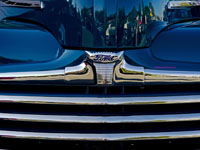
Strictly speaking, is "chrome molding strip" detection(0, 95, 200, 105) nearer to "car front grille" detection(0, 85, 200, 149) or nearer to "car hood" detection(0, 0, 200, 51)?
"car front grille" detection(0, 85, 200, 149)

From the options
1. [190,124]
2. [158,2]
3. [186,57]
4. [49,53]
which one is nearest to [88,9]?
[49,53]

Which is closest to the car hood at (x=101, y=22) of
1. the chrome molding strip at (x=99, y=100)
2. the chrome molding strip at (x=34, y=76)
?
the chrome molding strip at (x=34, y=76)

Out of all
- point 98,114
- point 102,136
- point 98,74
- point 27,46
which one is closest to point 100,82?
point 98,74

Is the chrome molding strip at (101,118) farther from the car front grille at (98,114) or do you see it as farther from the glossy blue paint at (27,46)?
the glossy blue paint at (27,46)

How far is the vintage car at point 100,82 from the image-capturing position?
205 centimetres

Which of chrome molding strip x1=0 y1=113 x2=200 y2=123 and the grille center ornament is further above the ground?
the grille center ornament

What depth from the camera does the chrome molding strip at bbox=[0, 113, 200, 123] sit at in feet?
6.74

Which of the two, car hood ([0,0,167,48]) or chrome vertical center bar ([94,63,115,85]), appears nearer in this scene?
chrome vertical center bar ([94,63,115,85])

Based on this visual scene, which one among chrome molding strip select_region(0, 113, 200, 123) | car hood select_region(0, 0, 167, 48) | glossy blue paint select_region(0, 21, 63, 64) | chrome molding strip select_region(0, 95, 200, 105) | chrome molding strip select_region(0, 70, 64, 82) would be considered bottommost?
chrome molding strip select_region(0, 113, 200, 123)

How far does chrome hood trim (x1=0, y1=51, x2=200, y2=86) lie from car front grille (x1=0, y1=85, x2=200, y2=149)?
0.07 meters

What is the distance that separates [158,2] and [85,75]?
34.6 inches

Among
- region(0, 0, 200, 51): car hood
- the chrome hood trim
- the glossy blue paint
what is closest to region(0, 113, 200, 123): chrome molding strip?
the chrome hood trim

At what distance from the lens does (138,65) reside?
2078 mm

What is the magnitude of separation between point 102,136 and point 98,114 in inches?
5.7
